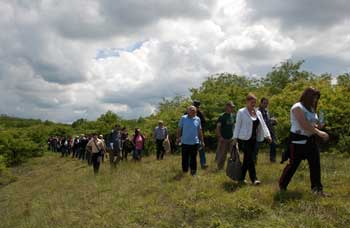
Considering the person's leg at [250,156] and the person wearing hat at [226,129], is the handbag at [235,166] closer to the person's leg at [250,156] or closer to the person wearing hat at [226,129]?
the person's leg at [250,156]

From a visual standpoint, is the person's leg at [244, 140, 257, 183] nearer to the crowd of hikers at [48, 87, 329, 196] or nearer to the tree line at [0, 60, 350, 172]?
the crowd of hikers at [48, 87, 329, 196]

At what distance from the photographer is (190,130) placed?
398 inches

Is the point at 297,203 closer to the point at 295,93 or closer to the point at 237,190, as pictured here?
the point at 237,190

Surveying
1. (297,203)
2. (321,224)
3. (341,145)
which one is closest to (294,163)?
(297,203)

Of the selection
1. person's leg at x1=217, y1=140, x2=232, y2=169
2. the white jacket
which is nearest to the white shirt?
the white jacket

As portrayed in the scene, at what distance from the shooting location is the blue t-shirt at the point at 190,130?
1008 centimetres

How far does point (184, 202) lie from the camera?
789 cm

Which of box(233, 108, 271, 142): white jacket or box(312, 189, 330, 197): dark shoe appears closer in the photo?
box(312, 189, 330, 197): dark shoe

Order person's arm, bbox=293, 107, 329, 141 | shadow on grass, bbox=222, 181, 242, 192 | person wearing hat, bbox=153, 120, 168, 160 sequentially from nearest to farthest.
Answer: person's arm, bbox=293, 107, 329, 141, shadow on grass, bbox=222, 181, 242, 192, person wearing hat, bbox=153, 120, 168, 160

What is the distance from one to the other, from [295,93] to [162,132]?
7.74 meters

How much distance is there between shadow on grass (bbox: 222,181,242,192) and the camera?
26.7ft

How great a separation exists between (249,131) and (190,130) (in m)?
2.35

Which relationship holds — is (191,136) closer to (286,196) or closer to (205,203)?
(205,203)

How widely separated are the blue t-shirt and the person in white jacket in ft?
6.45
